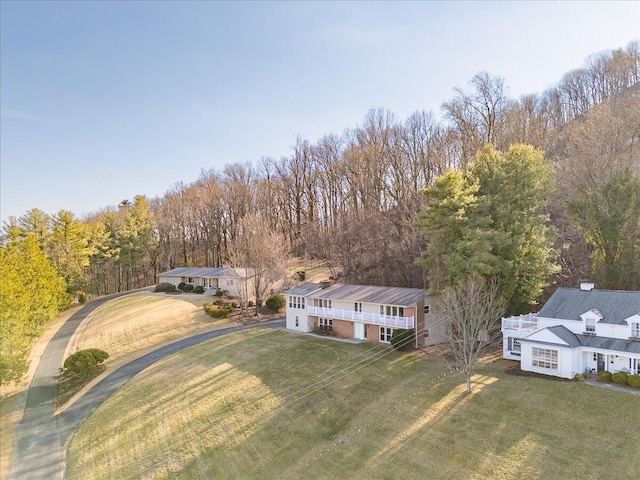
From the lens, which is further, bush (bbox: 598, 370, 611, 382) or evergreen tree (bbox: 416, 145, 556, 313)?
evergreen tree (bbox: 416, 145, 556, 313)

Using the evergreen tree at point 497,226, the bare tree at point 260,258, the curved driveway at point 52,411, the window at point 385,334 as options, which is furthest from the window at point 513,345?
the bare tree at point 260,258

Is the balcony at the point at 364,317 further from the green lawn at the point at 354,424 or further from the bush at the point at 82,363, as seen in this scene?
the bush at the point at 82,363

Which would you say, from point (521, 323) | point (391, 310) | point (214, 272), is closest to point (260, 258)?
point (214, 272)

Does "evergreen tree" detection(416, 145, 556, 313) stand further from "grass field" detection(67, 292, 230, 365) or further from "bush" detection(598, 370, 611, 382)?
"grass field" detection(67, 292, 230, 365)

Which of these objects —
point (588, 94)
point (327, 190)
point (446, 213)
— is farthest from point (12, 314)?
point (588, 94)

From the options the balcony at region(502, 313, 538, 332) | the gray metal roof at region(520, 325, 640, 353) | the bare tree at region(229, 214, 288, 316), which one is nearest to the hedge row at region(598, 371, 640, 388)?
the gray metal roof at region(520, 325, 640, 353)

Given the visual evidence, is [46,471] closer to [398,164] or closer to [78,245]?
[398,164]
